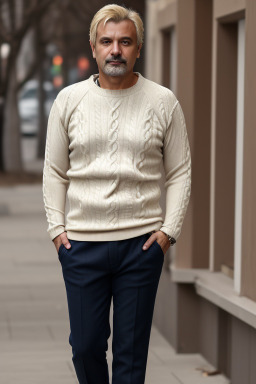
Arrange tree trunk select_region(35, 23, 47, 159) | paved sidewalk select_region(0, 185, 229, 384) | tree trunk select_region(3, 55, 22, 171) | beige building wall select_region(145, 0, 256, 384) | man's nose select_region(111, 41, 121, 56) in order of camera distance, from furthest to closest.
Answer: tree trunk select_region(35, 23, 47, 159), tree trunk select_region(3, 55, 22, 171), paved sidewalk select_region(0, 185, 229, 384), beige building wall select_region(145, 0, 256, 384), man's nose select_region(111, 41, 121, 56)

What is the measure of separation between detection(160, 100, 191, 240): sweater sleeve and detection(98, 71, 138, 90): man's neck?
0.70ft

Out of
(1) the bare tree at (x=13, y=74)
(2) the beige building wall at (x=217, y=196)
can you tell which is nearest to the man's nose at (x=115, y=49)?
(2) the beige building wall at (x=217, y=196)

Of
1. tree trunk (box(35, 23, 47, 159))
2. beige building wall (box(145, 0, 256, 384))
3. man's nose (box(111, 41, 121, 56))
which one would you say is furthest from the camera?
tree trunk (box(35, 23, 47, 159))

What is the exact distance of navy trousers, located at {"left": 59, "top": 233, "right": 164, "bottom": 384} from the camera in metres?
4.55

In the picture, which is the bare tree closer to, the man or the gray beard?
the man

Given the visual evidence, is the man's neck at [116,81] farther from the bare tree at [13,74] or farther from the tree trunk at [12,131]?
the tree trunk at [12,131]

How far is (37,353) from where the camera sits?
7648 mm

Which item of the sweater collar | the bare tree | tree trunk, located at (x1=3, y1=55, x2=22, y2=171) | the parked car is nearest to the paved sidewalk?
the sweater collar

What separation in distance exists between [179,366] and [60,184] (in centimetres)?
280

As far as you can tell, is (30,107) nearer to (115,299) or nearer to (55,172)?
(55,172)

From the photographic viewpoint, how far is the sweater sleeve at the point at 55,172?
465 centimetres

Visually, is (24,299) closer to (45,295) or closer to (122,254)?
→ (45,295)

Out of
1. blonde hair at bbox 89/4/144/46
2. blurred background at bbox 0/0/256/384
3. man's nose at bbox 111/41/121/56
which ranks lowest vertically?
blurred background at bbox 0/0/256/384

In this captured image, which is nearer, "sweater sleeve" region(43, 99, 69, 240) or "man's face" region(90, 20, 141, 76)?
"man's face" region(90, 20, 141, 76)
